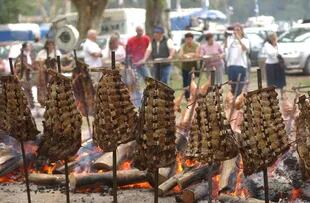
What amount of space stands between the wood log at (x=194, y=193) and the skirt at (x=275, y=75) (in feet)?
31.2

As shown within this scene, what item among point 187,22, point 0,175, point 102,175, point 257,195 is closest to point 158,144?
point 257,195

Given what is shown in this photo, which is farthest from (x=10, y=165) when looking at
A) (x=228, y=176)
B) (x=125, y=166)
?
(x=228, y=176)

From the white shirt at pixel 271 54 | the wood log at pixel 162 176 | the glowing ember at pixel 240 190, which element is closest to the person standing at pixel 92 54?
the white shirt at pixel 271 54

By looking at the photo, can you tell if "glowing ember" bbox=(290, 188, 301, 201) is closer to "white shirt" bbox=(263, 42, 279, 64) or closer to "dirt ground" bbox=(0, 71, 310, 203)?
"dirt ground" bbox=(0, 71, 310, 203)

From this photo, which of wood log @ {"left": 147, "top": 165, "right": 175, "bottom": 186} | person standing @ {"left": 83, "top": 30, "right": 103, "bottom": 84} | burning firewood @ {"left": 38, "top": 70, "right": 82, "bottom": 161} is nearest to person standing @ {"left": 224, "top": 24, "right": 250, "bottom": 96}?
person standing @ {"left": 83, "top": 30, "right": 103, "bottom": 84}

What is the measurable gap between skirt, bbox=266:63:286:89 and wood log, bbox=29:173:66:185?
29.7 feet

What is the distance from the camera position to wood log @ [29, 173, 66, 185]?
8.32 meters

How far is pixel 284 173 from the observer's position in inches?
292

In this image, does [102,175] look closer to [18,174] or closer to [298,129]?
[18,174]

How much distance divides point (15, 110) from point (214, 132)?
2.00m

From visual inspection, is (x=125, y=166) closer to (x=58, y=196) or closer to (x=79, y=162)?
(x=79, y=162)

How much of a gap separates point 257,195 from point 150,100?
7.29 ft

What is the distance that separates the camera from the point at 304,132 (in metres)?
5.70

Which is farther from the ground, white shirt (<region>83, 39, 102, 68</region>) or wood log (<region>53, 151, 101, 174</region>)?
white shirt (<region>83, 39, 102, 68</region>)
